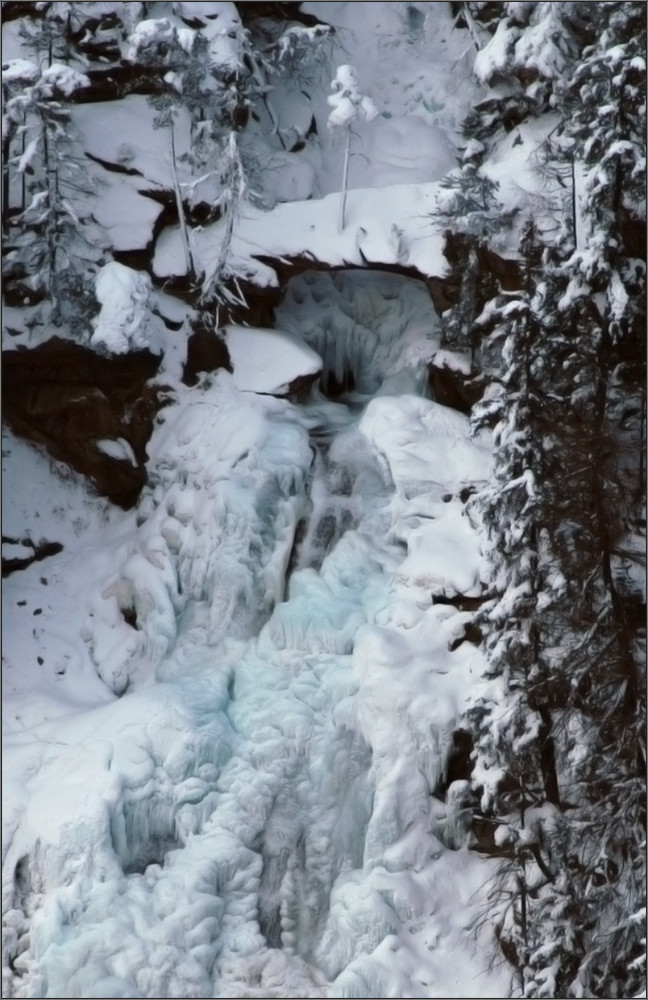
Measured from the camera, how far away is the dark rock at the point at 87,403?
19.6 metres

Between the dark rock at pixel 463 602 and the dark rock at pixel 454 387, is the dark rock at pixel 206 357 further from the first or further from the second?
the dark rock at pixel 463 602

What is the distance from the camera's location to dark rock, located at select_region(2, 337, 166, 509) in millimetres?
19578

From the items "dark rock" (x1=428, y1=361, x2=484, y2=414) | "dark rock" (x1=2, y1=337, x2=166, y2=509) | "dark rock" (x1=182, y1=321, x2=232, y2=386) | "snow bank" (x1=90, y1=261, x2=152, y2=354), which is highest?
"snow bank" (x1=90, y1=261, x2=152, y2=354)

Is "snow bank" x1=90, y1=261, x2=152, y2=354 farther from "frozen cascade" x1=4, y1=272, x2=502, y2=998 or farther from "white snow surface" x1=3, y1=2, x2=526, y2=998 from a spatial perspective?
"frozen cascade" x1=4, y1=272, x2=502, y2=998

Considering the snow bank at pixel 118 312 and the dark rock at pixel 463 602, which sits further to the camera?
the snow bank at pixel 118 312

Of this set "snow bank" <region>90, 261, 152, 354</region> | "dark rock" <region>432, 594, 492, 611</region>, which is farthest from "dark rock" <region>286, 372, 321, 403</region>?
"dark rock" <region>432, 594, 492, 611</region>

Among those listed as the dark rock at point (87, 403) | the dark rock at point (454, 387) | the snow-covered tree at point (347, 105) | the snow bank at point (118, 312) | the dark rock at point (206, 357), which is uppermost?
the snow-covered tree at point (347, 105)

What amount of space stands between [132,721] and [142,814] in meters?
1.07

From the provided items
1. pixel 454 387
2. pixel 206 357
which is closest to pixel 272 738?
pixel 454 387

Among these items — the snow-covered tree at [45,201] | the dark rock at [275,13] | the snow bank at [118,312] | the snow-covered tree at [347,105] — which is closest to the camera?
the snow bank at [118,312]

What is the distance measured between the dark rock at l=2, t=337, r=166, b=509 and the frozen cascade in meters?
0.59

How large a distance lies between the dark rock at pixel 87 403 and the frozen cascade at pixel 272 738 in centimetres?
59

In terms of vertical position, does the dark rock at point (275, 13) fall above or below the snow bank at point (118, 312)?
above

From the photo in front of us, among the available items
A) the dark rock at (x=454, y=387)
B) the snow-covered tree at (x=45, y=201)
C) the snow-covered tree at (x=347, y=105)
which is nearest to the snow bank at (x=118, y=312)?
the snow-covered tree at (x=45, y=201)
